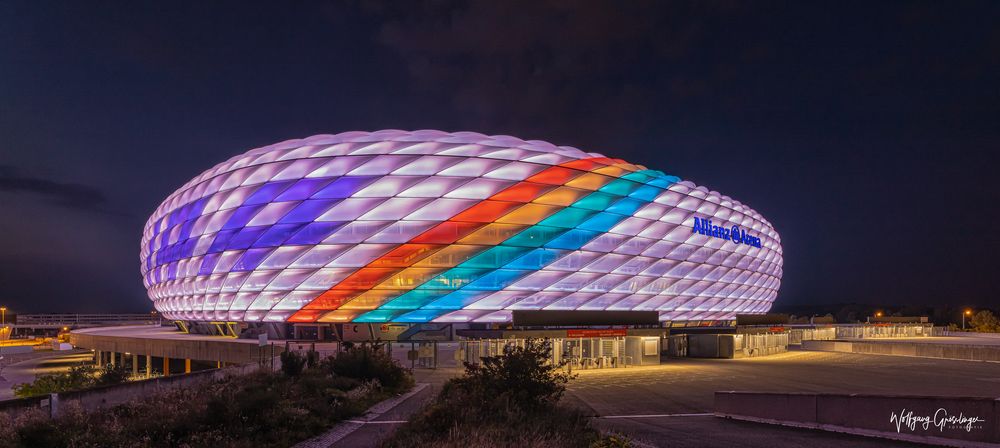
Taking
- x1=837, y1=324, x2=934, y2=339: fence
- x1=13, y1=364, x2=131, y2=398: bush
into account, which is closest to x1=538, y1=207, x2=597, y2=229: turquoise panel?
x1=13, y1=364, x2=131, y2=398: bush

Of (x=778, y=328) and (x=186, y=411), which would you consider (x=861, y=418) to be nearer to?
(x=186, y=411)

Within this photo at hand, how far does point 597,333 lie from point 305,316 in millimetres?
17862

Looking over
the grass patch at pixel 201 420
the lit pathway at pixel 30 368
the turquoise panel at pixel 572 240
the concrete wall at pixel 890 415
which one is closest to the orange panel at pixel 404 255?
the turquoise panel at pixel 572 240

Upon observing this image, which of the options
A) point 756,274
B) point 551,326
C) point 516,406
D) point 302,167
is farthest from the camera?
point 756,274

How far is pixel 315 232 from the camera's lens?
39.6 metres

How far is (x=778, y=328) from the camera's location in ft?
149

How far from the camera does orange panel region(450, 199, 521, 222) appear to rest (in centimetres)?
3956

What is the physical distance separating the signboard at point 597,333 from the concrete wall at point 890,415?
16053 millimetres

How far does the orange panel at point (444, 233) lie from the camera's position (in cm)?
3903

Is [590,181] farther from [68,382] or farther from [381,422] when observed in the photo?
[381,422]

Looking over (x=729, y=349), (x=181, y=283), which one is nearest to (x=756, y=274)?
(x=729, y=349)

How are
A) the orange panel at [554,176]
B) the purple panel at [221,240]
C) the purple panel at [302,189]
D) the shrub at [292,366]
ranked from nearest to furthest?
the shrub at [292,366]
the purple panel at [302,189]
the orange panel at [554,176]
the purple panel at [221,240]

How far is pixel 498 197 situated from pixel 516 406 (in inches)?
1113

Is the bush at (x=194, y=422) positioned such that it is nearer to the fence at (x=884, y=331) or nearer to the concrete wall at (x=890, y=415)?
the concrete wall at (x=890, y=415)
